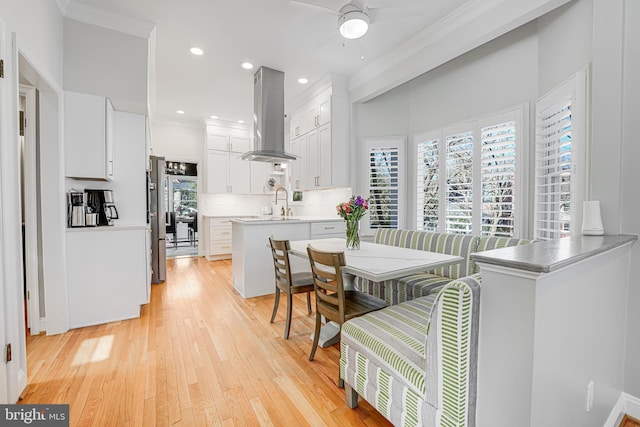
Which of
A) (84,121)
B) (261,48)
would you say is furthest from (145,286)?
(261,48)

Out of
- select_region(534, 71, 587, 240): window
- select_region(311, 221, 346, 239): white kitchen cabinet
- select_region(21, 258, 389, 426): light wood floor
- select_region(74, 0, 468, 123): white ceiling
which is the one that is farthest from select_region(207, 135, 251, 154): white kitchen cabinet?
select_region(534, 71, 587, 240): window

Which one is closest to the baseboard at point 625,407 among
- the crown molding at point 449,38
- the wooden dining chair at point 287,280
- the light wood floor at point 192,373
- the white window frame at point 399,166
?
the light wood floor at point 192,373

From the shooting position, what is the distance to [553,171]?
2377 mm

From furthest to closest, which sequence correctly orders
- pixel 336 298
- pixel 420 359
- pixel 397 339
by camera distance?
pixel 336 298 → pixel 397 339 → pixel 420 359

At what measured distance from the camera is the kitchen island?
3.64m

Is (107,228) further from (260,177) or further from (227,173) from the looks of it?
(260,177)

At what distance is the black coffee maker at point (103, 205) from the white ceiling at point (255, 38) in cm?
176

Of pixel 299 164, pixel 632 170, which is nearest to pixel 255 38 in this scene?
pixel 299 164

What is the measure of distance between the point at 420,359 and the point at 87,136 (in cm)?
331

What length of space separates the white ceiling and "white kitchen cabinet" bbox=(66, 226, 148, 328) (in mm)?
2161

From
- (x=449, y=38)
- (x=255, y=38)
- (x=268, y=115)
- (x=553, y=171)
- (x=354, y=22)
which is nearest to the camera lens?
(x=553, y=171)

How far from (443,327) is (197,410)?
1492mm

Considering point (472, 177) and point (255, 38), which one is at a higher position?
point (255, 38)

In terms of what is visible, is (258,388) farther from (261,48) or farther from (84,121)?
(261,48)
